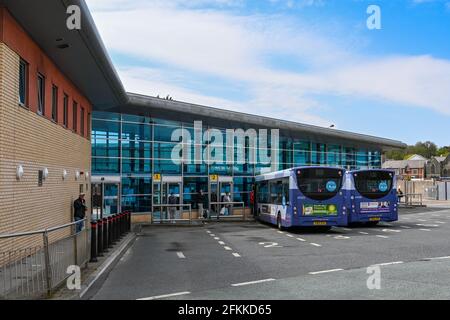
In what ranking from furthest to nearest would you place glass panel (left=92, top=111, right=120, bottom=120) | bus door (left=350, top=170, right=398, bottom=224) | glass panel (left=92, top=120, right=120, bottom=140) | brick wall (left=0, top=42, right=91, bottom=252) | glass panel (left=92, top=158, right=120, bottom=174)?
glass panel (left=92, top=111, right=120, bottom=120), glass panel (left=92, top=120, right=120, bottom=140), glass panel (left=92, top=158, right=120, bottom=174), bus door (left=350, top=170, right=398, bottom=224), brick wall (left=0, top=42, right=91, bottom=252)

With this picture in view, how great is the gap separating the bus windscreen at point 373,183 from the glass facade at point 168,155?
11.6m

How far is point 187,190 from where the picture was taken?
34094mm

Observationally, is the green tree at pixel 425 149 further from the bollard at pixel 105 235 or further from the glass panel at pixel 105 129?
the bollard at pixel 105 235

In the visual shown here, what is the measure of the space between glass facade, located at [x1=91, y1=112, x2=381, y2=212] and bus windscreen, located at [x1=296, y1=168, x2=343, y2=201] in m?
11.3

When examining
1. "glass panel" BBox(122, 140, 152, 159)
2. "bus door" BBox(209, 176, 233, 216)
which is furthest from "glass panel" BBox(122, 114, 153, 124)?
"bus door" BBox(209, 176, 233, 216)

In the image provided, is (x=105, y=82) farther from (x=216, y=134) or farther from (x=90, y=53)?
(x=216, y=134)

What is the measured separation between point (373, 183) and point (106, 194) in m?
13.9

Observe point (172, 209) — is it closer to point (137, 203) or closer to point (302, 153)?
point (137, 203)

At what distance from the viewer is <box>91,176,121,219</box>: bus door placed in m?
29.5

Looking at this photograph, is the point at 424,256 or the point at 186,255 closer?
the point at 424,256

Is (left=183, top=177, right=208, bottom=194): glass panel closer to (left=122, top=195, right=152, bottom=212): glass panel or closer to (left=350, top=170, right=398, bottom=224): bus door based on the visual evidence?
(left=122, top=195, right=152, bottom=212): glass panel

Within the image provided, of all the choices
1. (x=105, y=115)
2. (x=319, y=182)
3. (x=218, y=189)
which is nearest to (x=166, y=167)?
(x=218, y=189)
